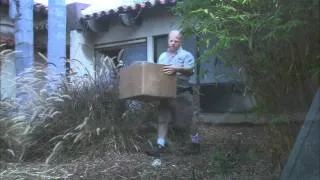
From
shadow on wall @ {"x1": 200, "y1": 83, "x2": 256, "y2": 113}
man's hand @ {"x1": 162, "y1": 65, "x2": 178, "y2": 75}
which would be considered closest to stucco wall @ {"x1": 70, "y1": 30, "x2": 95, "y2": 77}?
shadow on wall @ {"x1": 200, "y1": 83, "x2": 256, "y2": 113}

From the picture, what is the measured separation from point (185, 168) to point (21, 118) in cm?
269

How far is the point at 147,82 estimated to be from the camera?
730 centimetres

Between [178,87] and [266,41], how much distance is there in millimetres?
2840

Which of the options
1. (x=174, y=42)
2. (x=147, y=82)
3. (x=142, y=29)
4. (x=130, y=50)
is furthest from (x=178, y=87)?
(x=130, y=50)

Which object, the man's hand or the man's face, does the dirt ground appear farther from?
the man's face

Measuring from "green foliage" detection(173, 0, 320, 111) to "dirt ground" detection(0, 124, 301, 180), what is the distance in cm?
39

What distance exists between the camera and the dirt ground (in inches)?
251

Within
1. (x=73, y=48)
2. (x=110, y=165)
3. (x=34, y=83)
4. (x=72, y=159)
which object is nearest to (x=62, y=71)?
(x=34, y=83)

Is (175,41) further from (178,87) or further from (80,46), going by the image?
(80,46)

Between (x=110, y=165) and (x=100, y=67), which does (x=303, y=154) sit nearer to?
(x=110, y=165)

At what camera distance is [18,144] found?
8.33 m

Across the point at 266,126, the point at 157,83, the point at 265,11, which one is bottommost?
the point at 266,126

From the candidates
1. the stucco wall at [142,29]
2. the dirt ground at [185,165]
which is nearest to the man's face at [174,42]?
the dirt ground at [185,165]

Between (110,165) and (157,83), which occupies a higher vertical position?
(157,83)
